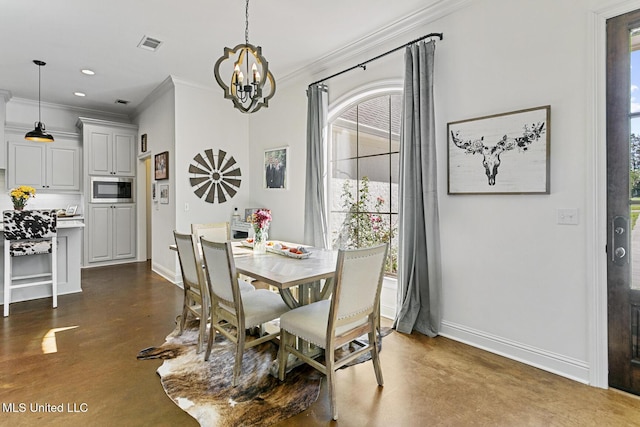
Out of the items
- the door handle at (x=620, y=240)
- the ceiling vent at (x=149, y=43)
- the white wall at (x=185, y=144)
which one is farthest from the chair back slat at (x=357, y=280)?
the white wall at (x=185, y=144)

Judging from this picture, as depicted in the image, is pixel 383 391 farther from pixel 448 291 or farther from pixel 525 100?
pixel 525 100

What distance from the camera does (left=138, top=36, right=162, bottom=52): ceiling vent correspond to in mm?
3564

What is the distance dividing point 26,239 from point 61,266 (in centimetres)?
73

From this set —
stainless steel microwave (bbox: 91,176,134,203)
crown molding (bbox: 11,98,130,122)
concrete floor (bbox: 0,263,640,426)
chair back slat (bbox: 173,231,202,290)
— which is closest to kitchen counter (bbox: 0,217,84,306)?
concrete floor (bbox: 0,263,640,426)

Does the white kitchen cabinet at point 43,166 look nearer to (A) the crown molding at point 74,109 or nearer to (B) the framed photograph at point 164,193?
(A) the crown molding at point 74,109

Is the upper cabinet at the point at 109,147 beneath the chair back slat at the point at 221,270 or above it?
above

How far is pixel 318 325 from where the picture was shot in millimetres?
2008

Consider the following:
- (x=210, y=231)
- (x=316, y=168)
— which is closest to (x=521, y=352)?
(x=316, y=168)

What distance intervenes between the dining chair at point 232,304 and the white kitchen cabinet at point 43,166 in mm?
5416

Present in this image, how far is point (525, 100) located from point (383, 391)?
2.34 m

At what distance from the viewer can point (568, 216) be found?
2.27 metres

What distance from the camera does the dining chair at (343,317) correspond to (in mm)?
1863

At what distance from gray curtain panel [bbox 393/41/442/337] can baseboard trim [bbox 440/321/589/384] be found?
0.18 meters

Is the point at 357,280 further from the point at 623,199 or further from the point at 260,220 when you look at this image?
the point at 623,199
